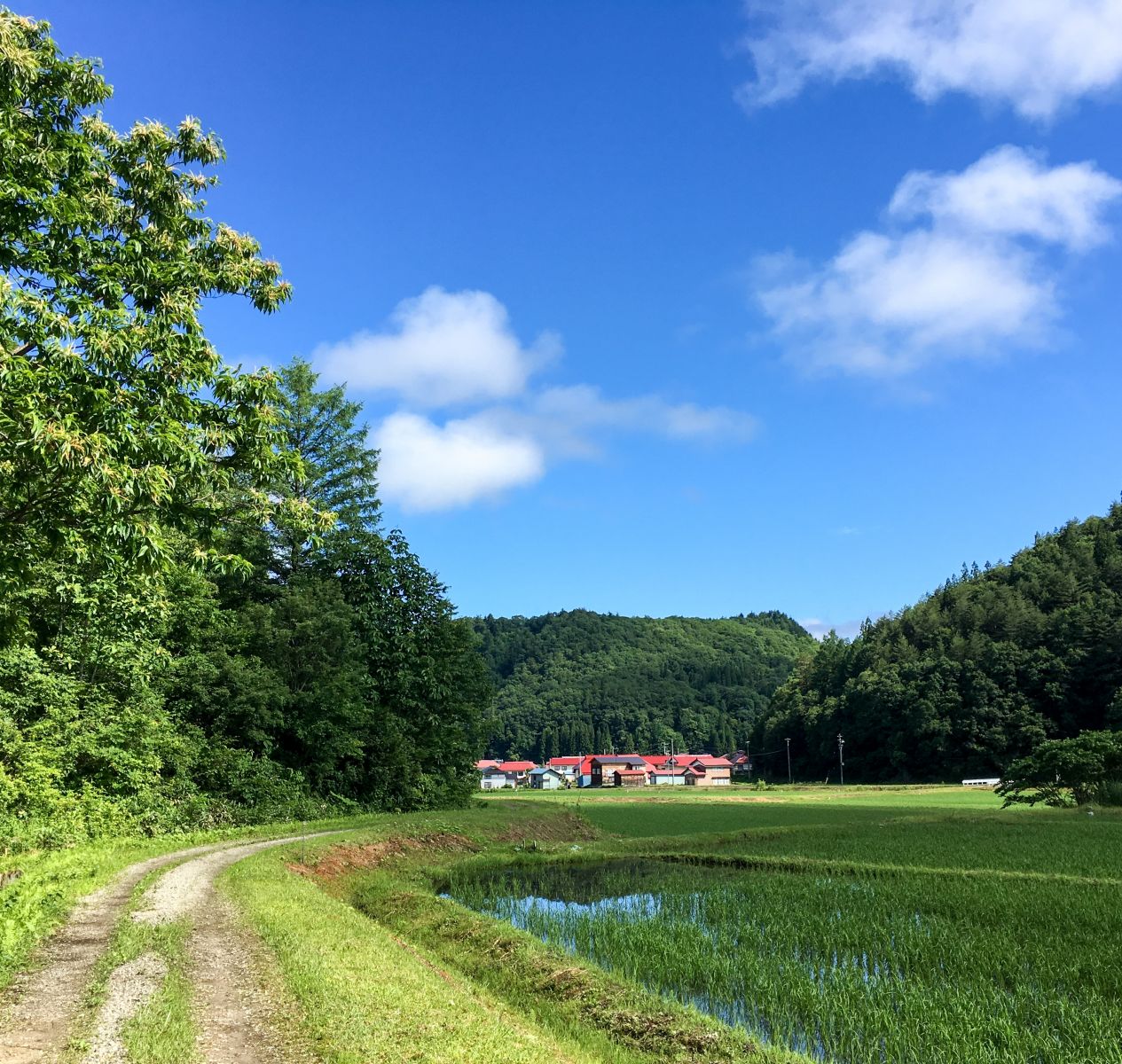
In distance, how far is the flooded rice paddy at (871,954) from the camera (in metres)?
9.48

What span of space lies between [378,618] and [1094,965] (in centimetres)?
3728

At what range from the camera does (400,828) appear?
31547 mm

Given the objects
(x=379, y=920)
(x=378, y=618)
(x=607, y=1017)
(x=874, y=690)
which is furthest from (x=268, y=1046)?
(x=874, y=690)

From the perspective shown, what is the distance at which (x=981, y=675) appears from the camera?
113938 millimetres

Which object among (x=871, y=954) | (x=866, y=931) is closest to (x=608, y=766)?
(x=866, y=931)

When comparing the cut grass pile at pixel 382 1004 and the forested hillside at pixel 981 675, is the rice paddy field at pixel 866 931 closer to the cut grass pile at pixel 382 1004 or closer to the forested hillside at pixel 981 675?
the cut grass pile at pixel 382 1004

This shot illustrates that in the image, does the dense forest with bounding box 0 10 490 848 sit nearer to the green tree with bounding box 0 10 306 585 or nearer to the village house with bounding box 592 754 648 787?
the green tree with bounding box 0 10 306 585

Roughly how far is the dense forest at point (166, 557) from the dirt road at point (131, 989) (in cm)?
545

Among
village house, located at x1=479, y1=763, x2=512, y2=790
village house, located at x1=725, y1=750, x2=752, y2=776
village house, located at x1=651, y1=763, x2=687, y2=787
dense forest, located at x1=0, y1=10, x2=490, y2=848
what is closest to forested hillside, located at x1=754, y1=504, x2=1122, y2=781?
village house, located at x1=725, y1=750, x2=752, y2=776

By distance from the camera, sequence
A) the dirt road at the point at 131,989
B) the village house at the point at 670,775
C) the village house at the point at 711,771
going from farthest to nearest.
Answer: the village house at the point at 670,775
the village house at the point at 711,771
the dirt road at the point at 131,989

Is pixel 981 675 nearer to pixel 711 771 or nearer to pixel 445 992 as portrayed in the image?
pixel 711 771

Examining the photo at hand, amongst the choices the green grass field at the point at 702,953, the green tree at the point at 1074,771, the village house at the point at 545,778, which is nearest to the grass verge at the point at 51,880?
the green grass field at the point at 702,953

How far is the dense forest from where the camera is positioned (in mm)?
10859

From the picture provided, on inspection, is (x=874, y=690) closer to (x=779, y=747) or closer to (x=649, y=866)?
(x=779, y=747)
